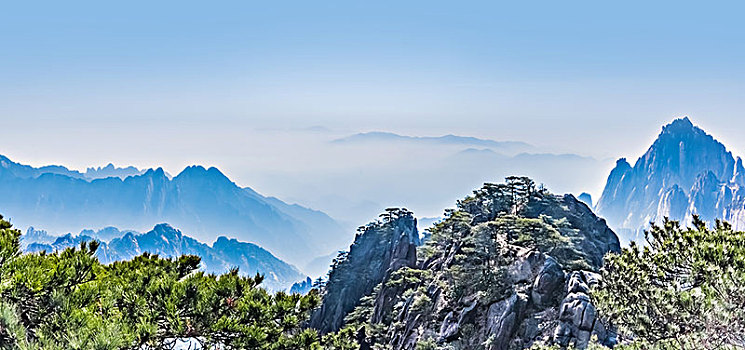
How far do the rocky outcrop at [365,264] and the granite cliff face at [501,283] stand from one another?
11.3 ft

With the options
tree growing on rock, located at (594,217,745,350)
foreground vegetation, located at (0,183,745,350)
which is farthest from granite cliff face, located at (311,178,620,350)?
foreground vegetation, located at (0,183,745,350)

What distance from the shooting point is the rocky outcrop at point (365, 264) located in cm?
5072

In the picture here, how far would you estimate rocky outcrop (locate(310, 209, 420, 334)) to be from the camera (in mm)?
50719

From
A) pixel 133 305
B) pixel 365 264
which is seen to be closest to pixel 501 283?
pixel 133 305

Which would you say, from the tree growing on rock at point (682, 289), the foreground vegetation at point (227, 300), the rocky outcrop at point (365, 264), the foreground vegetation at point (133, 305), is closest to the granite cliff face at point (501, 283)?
the rocky outcrop at point (365, 264)

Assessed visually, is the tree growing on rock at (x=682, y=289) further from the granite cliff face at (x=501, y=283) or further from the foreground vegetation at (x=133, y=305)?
the granite cliff face at (x=501, y=283)

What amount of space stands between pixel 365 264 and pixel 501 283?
93.4 ft

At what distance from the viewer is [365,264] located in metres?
55.8

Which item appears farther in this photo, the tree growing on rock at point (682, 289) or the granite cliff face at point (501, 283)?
the granite cliff face at point (501, 283)

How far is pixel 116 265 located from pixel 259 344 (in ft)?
6.78

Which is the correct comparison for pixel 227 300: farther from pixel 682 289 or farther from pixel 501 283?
pixel 501 283

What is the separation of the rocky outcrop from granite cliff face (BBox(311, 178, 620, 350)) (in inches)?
136

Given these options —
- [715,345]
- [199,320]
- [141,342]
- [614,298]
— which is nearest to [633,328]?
[614,298]

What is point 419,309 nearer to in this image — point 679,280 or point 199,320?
point 679,280
